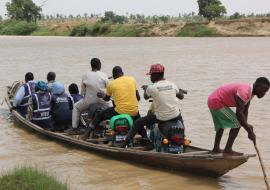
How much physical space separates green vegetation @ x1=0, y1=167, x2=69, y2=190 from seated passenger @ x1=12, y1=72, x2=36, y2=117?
17.0ft

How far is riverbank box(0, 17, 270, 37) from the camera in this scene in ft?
185

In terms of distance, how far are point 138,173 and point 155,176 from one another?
33cm

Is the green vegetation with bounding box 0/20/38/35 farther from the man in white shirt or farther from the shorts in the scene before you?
the shorts

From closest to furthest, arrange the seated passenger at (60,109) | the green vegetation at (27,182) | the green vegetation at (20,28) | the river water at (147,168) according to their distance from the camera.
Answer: the green vegetation at (27,182), the river water at (147,168), the seated passenger at (60,109), the green vegetation at (20,28)

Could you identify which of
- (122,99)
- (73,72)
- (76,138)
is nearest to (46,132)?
(76,138)

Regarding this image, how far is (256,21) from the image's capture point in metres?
56.7

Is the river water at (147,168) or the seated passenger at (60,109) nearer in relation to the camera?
the river water at (147,168)

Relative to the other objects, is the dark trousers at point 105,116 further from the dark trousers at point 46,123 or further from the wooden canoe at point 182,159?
the dark trousers at point 46,123

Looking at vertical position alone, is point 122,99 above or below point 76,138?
above

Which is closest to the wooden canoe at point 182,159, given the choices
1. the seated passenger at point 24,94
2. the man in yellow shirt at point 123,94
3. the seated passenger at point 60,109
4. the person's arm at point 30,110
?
the man in yellow shirt at point 123,94

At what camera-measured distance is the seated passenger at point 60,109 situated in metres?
9.95

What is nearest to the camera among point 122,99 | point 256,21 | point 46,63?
point 122,99

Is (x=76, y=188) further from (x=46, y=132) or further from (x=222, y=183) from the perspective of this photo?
(x=46, y=132)

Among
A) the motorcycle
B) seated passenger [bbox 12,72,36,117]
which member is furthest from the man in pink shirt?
seated passenger [bbox 12,72,36,117]
